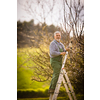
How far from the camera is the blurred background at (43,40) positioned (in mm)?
2836

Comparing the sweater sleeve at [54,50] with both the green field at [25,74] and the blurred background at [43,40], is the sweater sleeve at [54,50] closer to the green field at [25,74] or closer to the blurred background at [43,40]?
the blurred background at [43,40]

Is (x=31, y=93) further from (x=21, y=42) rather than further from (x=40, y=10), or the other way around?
(x=40, y=10)

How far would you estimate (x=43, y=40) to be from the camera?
9.59 ft

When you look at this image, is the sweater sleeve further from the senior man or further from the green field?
the green field

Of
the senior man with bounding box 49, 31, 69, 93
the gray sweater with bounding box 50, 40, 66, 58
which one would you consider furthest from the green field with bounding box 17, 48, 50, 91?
the gray sweater with bounding box 50, 40, 66, 58

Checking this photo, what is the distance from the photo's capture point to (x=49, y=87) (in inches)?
104

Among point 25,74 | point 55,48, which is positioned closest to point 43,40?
point 55,48

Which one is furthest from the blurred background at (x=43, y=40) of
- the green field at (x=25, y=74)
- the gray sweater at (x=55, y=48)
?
the gray sweater at (x=55, y=48)

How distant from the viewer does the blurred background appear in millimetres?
2836

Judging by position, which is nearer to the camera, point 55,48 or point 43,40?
point 55,48

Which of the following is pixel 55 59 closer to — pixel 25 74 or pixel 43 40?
pixel 43 40

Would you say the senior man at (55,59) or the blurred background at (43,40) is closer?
the senior man at (55,59)
